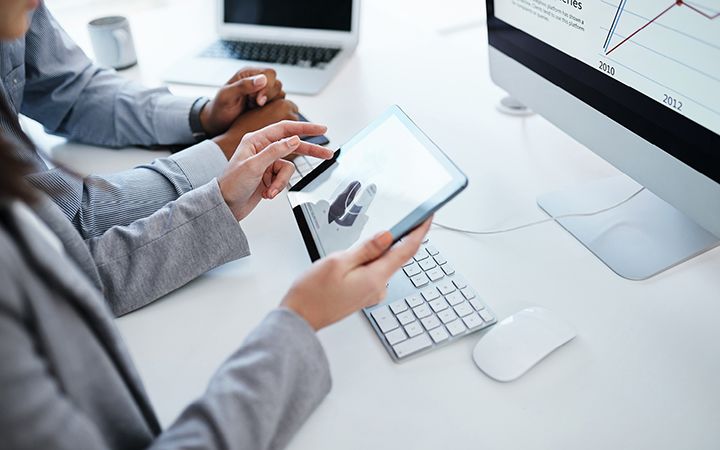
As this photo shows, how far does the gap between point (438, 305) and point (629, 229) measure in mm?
307

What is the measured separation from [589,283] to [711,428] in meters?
0.21

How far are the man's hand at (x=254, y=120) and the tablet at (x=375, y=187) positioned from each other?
0.22 m

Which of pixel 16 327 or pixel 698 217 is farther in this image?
pixel 698 217

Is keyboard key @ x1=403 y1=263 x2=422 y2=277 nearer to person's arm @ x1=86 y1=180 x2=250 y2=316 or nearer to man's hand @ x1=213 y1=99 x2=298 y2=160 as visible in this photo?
person's arm @ x1=86 y1=180 x2=250 y2=316

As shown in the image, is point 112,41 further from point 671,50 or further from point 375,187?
point 671,50

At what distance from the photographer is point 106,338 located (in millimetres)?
457

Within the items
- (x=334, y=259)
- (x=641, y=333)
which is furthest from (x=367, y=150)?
(x=641, y=333)

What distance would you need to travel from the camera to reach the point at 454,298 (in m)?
0.69

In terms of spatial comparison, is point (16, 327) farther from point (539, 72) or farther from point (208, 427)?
point (539, 72)

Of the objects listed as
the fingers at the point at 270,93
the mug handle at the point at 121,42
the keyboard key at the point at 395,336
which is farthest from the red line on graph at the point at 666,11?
the mug handle at the point at 121,42

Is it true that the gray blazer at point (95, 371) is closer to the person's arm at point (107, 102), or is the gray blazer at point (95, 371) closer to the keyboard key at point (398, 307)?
the keyboard key at point (398, 307)

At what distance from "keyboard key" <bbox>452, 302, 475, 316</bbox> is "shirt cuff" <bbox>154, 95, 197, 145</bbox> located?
57cm

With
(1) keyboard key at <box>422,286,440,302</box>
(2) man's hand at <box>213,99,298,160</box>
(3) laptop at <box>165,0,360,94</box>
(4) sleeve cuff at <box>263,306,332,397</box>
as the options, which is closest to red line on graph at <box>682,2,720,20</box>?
(1) keyboard key at <box>422,286,440,302</box>

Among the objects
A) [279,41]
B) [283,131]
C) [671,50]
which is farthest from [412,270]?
[279,41]
